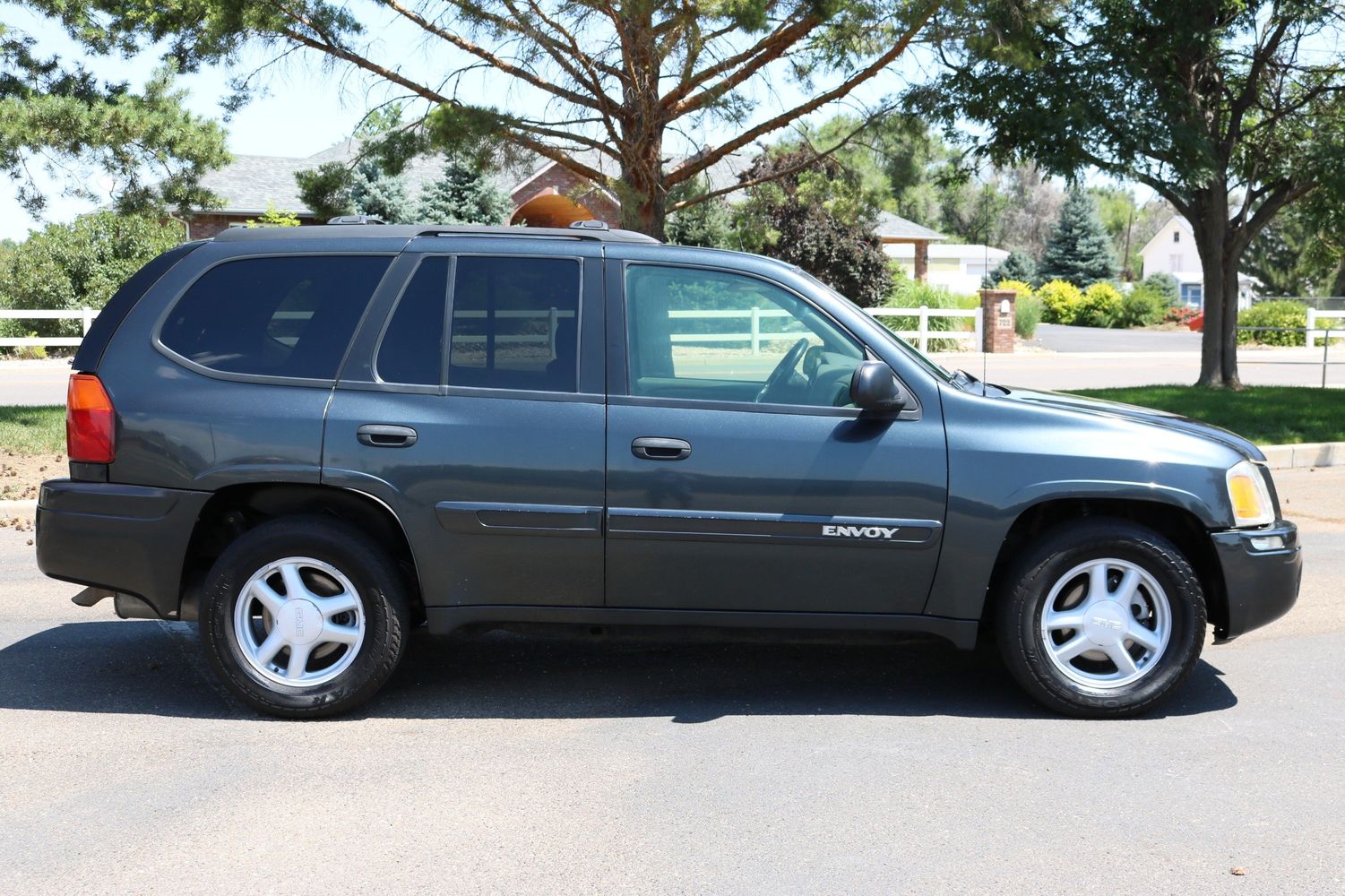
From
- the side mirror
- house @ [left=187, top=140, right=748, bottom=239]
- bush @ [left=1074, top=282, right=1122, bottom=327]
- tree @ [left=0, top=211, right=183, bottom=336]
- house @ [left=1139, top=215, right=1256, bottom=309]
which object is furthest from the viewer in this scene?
house @ [left=1139, top=215, right=1256, bottom=309]

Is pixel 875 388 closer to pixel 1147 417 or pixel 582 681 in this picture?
pixel 1147 417

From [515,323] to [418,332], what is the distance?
38 cm

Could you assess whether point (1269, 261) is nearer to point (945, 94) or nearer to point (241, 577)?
point (945, 94)

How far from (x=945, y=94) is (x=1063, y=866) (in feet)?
41.9

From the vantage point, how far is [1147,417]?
5430mm

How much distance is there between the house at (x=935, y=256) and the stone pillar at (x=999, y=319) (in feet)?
45.3

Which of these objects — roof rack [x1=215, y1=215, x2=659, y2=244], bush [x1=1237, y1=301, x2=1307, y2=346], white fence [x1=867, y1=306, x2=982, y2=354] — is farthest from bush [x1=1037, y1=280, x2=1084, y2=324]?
roof rack [x1=215, y1=215, x2=659, y2=244]

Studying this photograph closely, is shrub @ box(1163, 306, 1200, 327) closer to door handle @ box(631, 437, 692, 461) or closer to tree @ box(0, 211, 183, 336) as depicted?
tree @ box(0, 211, 183, 336)

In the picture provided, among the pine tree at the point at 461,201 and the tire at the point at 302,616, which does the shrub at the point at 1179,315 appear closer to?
the pine tree at the point at 461,201

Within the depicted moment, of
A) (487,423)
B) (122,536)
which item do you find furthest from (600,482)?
(122,536)

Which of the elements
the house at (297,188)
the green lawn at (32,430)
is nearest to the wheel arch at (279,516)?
the green lawn at (32,430)

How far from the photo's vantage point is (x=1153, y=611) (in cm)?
522

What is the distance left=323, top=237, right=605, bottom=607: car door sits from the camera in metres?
5.09

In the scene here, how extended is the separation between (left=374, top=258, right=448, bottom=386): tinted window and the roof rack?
0.20 m
